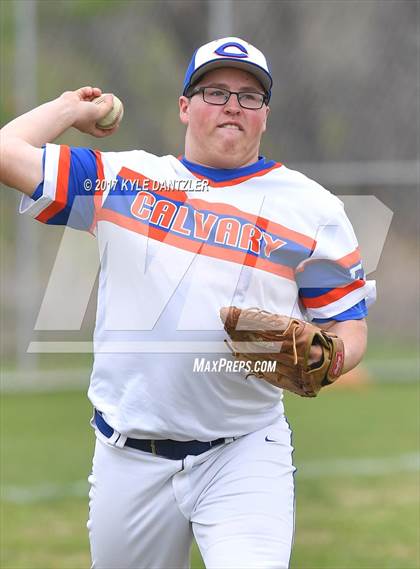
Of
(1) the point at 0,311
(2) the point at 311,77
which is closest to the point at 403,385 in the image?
(2) the point at 311,77

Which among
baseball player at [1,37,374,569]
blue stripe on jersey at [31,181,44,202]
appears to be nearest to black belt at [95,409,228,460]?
baseball player at [1,37,374,569]

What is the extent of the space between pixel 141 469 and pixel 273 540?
44 cm

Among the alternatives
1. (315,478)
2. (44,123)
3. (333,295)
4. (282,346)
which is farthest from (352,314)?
(315,478)

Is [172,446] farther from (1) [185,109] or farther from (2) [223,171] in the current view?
(1) [185,109]

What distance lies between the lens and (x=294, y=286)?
11.3 ft

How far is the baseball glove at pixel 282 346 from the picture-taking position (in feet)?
10.5

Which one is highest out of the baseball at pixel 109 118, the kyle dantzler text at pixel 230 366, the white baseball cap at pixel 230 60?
the white baseball cap at pixel 230 60

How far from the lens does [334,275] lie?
135 inches

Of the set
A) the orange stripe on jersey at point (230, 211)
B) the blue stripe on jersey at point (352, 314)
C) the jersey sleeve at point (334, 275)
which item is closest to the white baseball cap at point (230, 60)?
the orange stripe on jersey at point (230, 211)

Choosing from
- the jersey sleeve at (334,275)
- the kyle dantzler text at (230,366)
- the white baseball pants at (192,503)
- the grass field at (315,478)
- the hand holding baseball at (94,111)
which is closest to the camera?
the white baseball pants at (192,503)

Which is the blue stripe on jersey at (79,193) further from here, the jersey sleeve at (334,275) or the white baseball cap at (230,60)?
the jersey sleeve at (334,275)

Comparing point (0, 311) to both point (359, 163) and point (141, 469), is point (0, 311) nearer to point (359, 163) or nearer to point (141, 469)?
point (359, 163)

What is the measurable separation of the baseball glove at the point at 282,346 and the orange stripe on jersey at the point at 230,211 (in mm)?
252

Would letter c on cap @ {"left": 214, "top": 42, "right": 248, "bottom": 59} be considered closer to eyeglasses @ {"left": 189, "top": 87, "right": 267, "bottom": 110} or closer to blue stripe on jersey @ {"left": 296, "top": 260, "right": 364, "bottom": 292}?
eyeglasses @ {"left": 189, "top": 87, "right": 267, "bottom": 110}
